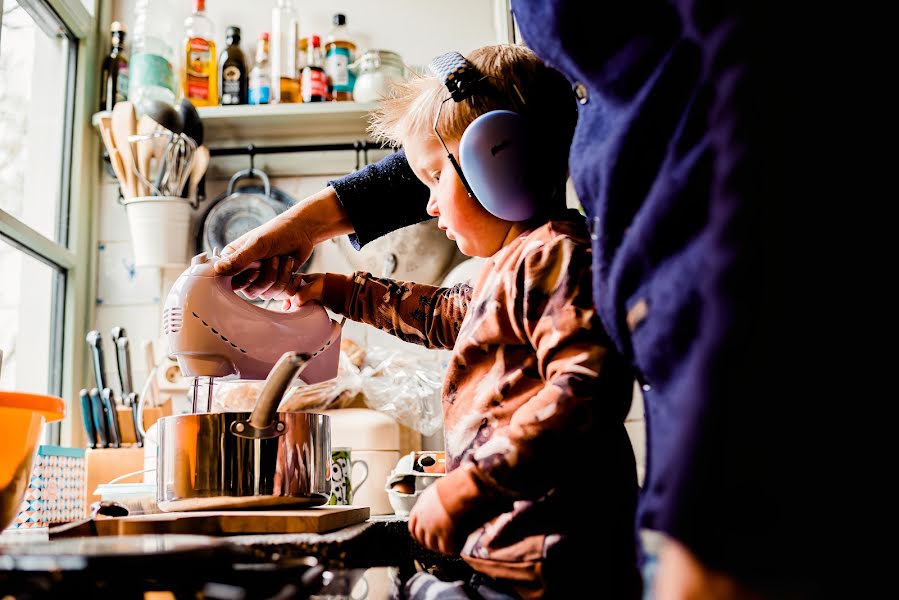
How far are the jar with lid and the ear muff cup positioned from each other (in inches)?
54.9

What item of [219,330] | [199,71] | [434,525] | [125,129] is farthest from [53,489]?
[199,71]

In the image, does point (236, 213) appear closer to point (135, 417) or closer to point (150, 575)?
point (135, 417)

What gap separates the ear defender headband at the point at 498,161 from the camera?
2.87 feet

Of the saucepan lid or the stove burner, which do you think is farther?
the saucepan lid

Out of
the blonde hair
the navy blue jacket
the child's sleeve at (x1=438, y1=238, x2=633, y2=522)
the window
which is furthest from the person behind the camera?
the window

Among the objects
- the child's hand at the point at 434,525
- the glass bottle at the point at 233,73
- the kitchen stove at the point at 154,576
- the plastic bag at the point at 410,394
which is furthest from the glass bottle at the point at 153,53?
the kitchen stove at the point at 154,576

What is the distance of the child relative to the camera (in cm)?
72

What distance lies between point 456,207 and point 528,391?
0.86 ft

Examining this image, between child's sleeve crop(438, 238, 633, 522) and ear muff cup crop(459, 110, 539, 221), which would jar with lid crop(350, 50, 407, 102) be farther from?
child's sleeve crop(438, 238, 633, 522)

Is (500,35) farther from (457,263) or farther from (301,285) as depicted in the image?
(301,285)

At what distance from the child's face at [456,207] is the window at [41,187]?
137 centimetres

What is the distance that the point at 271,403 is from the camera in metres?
0.86

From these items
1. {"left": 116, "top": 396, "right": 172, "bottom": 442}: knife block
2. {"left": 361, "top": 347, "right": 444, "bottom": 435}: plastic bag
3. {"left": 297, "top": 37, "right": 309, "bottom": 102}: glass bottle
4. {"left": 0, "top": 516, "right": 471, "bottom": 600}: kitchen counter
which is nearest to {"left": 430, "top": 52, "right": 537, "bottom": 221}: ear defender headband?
{"left": 0, "top": 516, "right": 471, "bottom": 600}: kitchen counter

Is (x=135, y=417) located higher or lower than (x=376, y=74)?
lower
